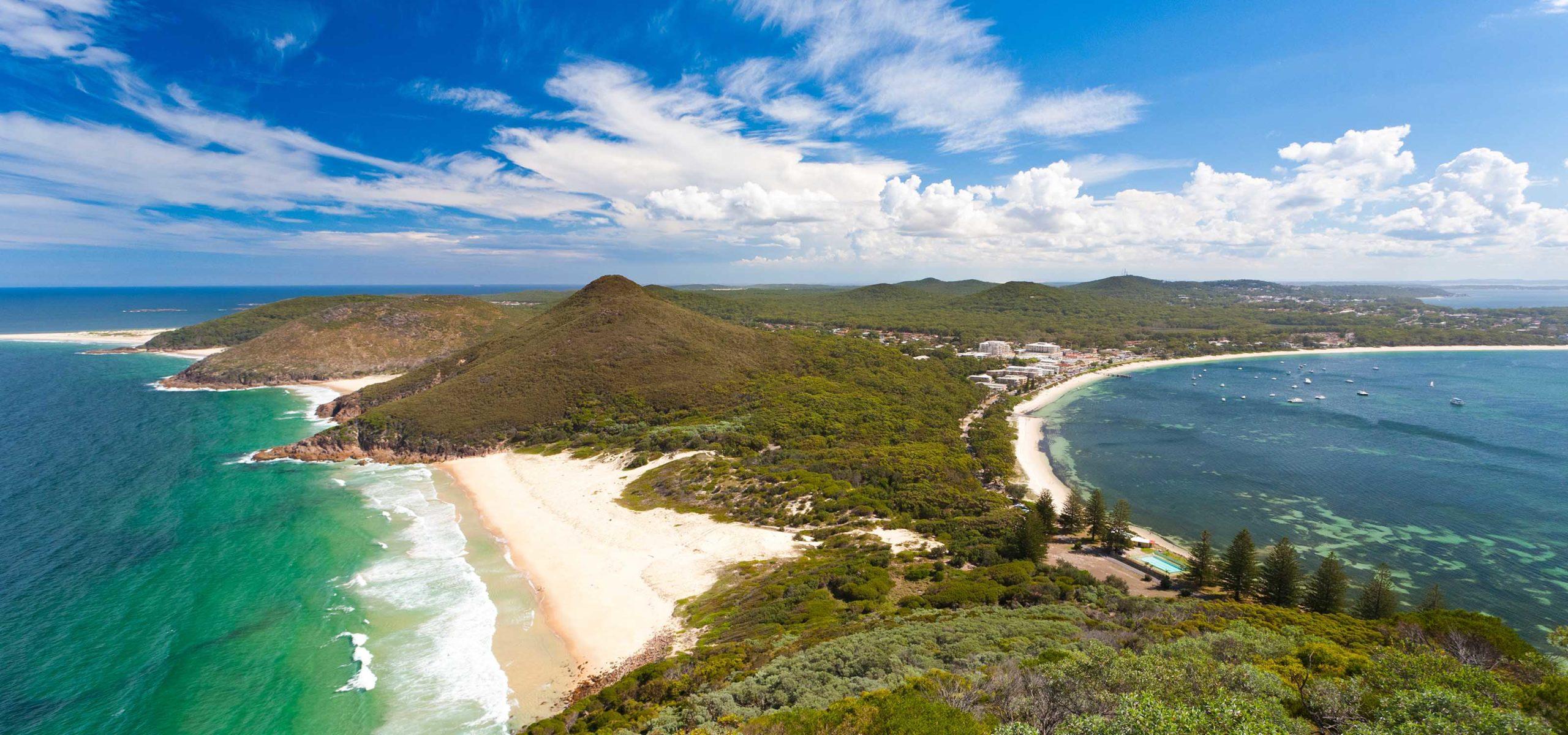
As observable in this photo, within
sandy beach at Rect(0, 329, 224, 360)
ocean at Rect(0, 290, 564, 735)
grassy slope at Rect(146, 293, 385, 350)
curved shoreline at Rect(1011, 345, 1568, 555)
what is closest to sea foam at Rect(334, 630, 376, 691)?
ocean at Rect(0, 290, 564, 735)

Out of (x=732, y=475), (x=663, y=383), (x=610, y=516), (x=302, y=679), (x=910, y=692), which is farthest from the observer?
(x=663, y=383)

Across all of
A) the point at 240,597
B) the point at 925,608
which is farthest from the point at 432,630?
the point at 925,608

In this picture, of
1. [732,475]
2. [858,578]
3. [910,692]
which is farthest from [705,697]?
[732,475]

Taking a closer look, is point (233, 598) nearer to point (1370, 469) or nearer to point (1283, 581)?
point (1283, 581)

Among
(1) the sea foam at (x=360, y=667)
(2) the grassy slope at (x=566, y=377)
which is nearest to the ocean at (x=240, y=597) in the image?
(1) the sea foam at (x=360, y=667)

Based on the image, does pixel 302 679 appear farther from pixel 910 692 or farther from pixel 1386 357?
pixel 1386 357

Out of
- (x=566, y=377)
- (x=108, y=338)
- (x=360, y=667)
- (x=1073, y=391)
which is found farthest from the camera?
(x=108, y=338)
